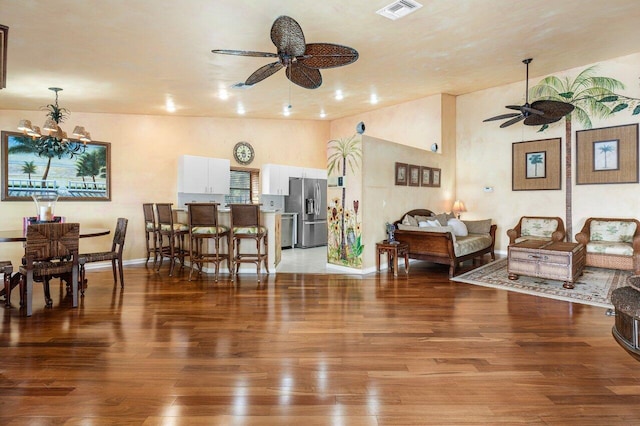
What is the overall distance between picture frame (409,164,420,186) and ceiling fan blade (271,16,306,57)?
4.16m

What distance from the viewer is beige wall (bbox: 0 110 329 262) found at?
6.44 metres

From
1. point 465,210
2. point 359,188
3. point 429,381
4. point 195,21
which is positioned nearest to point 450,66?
point 359,188

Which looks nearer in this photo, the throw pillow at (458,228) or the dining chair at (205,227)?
the dining chair at (205,227)

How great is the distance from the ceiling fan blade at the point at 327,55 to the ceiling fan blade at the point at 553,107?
375 centimetres

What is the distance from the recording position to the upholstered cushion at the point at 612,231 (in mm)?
5656

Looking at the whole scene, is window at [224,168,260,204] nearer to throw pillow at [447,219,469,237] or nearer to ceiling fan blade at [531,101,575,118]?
throw pillow at [447,219,469,237]

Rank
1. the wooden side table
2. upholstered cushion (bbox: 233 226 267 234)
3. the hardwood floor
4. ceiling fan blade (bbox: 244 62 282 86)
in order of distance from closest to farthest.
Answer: the hardwood floor → ceiling fan blade (bbox: 244 62 282 86) → upholstered cushion (bbox: 233 226 267 234) → the wooden side table

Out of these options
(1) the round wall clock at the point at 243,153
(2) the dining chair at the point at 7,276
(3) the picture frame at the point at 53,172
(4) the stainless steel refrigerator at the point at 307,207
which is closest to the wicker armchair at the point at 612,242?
(4) the stainless steel refrigerator at the point at 307,207

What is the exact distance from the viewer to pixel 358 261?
18.6 feet

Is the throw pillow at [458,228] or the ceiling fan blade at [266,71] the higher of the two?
the ceiling fan blade at [266,71]

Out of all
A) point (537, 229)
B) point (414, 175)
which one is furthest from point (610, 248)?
point (414, 175)

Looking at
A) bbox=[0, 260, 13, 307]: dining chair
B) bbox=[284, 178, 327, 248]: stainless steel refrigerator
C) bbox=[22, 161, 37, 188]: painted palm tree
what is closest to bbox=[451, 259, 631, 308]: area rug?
bbox=[284, 178, 327, 248]: stainless steel refrigerator

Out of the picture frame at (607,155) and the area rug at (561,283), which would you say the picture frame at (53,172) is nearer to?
the area rug at (561,283)

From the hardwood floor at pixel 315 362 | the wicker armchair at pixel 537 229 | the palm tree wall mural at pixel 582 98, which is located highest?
the palm tree wall mural at pixel 582 98
